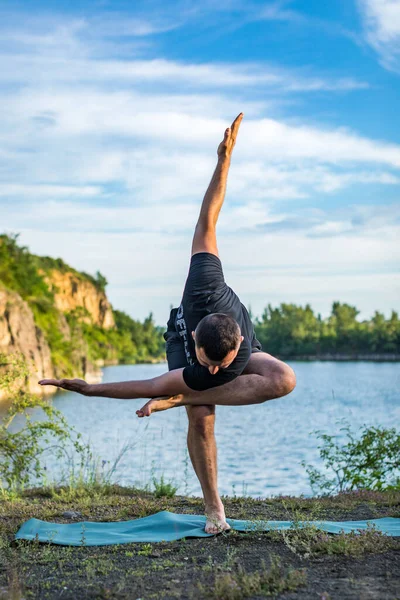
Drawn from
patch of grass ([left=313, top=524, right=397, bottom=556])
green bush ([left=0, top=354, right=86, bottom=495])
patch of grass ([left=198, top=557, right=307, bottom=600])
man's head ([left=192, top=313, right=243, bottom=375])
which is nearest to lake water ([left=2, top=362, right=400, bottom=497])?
green bush ([left=0, top=354, right=86, bottom=495])

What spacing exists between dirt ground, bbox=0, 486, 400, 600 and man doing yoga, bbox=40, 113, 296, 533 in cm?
60

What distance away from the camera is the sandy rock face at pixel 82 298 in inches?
5822

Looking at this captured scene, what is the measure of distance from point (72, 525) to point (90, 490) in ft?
Result: 7.77

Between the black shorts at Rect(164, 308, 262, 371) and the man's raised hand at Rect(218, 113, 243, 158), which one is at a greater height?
the man's raised hand at Rect(218, 113, 243, 158)

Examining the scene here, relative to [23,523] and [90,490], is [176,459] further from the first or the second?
[23,523]

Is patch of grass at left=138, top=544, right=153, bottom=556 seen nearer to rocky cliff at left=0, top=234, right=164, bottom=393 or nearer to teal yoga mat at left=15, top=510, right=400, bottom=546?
teal yoga mat at left=15, top=510, right=400, bottom=546

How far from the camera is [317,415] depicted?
1555 inches

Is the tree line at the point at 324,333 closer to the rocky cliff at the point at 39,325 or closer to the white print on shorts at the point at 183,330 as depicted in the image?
the rocky cliff at the point at 39,325

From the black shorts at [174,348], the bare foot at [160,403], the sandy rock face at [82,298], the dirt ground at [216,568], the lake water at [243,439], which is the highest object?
the sandy rock face at [82,298]

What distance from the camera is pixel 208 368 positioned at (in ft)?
16.3

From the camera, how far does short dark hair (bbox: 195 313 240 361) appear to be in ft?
15.6

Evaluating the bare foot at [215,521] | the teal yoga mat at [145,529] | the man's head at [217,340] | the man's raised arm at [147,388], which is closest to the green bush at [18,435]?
the teal yoga mat at [145,529]

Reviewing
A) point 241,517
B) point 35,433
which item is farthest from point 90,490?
point 241,517

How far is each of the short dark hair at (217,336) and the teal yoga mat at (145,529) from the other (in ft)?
4.47
